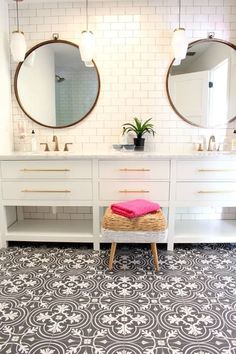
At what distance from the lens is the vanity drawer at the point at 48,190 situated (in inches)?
93.6

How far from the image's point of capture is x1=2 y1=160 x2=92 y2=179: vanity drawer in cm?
234

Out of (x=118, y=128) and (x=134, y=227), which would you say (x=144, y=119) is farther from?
(x=134, y=227)

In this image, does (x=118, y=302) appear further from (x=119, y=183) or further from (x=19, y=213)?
(x=19, y=213)

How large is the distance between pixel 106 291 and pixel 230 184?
4.51ft

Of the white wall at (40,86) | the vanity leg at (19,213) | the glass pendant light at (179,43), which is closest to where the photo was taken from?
the glass pendant light at (179,43)

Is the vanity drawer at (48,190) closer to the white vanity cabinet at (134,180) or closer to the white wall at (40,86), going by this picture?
the white vanity cabinet at (134,180)

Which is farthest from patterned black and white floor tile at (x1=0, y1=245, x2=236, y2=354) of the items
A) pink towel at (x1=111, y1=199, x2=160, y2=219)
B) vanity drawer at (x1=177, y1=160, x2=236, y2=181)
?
vanity drawer at (x1=177, y1=160, x2=236, y2=181)

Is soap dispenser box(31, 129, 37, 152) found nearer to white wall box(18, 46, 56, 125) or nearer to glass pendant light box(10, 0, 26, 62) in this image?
white wall box(18, 46, 56, 125)

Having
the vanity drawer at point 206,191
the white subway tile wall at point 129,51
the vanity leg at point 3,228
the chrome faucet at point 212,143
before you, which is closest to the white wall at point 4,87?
the white subway tile wall at point 129,51

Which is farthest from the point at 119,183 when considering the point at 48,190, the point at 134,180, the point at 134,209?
the point at 48,190

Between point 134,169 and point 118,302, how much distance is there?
1069mm

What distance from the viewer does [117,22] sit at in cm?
264

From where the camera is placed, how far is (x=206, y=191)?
7.68ft

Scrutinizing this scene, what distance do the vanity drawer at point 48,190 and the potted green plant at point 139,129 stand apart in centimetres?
68
